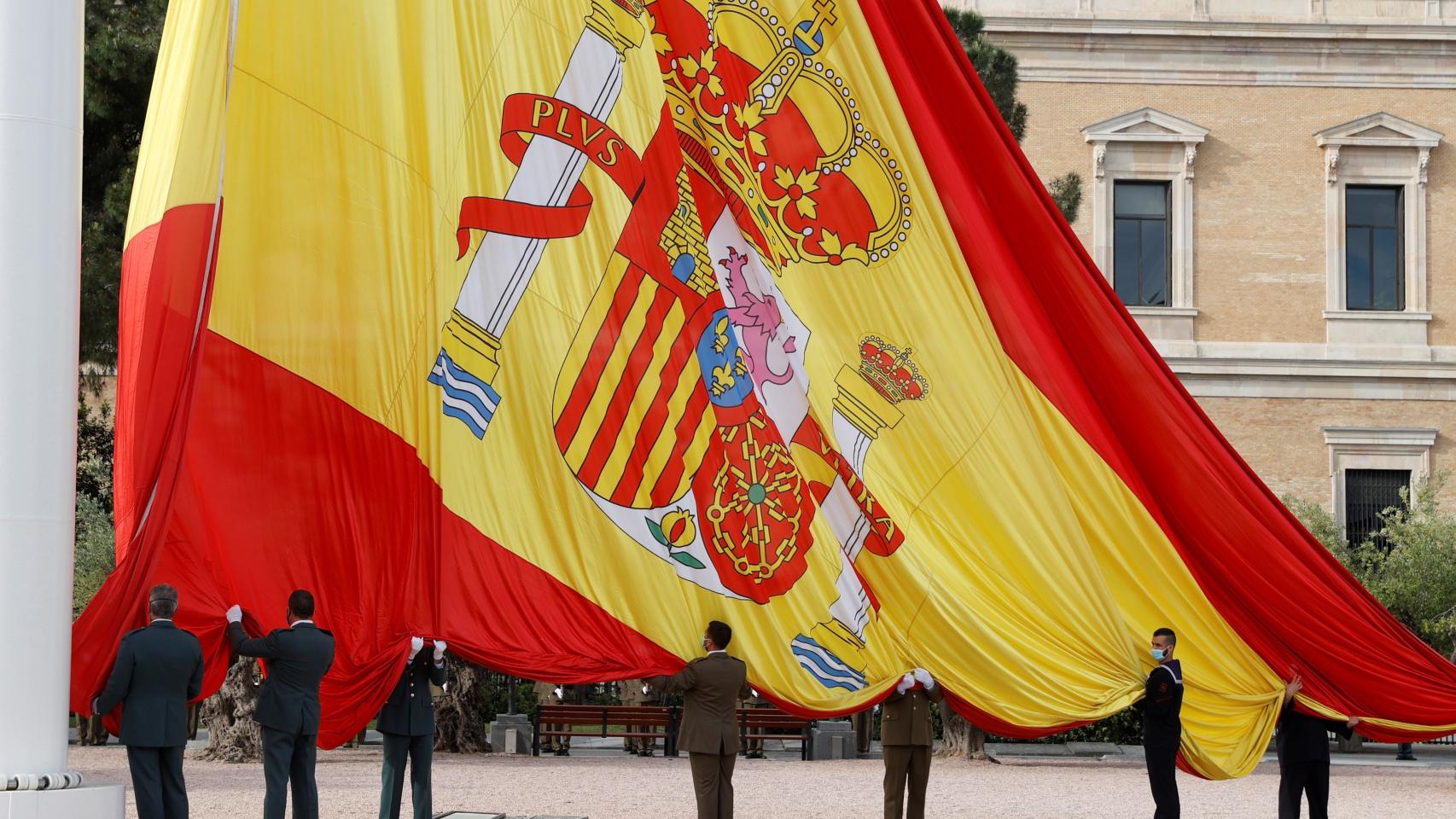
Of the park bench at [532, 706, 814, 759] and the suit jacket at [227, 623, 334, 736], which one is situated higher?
the suit jacket at [227, 623, 334, 736]

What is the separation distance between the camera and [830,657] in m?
8.94

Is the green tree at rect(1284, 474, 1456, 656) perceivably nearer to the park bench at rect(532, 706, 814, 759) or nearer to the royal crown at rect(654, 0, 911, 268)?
the park bench at rect(532, 706, 814, 759)

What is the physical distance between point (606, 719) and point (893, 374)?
15.9 meters

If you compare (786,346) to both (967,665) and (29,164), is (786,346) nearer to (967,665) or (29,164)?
(967,665)

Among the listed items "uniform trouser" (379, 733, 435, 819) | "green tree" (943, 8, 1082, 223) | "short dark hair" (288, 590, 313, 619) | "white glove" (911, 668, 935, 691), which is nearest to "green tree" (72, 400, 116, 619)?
"green tree" (943, 8, 1082, 223)

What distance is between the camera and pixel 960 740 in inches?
996

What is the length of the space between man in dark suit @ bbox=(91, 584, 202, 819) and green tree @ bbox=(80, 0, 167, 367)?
10806 mm

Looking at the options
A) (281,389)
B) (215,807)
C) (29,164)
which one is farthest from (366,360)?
(215,807)

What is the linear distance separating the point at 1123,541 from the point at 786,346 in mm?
2198

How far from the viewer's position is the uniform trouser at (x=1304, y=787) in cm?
1183

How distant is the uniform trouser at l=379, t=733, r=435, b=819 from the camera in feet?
35.1

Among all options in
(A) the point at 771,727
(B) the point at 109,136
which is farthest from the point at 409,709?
(A) the point at 771,727

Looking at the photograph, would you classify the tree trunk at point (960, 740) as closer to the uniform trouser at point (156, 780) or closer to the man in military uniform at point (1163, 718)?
the man in military uniform at point (1163, 718)

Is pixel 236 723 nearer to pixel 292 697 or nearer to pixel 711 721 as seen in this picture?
pixel 711 721
